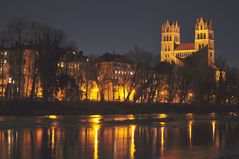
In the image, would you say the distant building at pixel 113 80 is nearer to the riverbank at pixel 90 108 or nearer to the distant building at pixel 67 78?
the distant building at pixel 67 78

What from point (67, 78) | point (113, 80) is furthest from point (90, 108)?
point (113, 80)

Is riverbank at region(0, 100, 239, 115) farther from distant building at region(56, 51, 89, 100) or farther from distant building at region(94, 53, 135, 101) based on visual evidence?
distant building at region(94, 53, 135, 101)

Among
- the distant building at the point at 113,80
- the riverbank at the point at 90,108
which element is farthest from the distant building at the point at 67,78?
the distant building at the point at 113,80

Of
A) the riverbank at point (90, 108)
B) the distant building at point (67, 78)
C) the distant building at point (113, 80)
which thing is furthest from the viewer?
the distant building at point (113, 80)

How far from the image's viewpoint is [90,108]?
4459 inches

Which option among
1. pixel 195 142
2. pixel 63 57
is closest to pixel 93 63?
pixel 63 57

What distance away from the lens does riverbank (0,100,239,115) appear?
305 ft

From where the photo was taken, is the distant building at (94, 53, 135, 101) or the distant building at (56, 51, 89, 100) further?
the distant building at (94, 53, 135, 101)

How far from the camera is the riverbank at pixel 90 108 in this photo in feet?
305

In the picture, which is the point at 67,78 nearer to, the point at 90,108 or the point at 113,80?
the point at 90,108

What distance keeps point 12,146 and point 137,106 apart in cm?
8926

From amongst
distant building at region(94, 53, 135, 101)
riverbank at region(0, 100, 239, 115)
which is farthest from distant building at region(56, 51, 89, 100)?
distant building at region(94, 53, 135, 101)

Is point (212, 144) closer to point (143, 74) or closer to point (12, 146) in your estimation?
point (12, 146)

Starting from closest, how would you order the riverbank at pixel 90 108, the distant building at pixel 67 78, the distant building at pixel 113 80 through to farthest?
the riverbank at pixel 90 108, the distant building at pixel 67 78, the distant building at pixel 113 80
